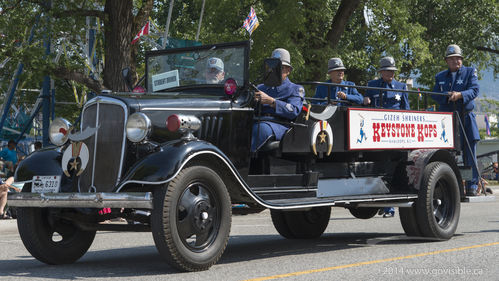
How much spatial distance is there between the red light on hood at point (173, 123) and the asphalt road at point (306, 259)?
122 centimetres

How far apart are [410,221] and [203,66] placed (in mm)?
3194

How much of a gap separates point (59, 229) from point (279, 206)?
6.87ft

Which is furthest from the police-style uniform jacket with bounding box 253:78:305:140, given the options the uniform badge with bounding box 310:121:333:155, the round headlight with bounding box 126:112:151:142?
the round headlight with bounding box 126:112:151:142

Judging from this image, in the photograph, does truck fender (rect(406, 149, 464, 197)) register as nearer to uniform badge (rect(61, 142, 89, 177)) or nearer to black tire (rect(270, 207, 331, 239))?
black tire (rect(270, 207, 331, 239))

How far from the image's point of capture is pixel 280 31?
805 inches

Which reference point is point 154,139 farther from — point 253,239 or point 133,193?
point 253,239

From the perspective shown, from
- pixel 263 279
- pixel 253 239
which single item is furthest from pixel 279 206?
pixel 253 239

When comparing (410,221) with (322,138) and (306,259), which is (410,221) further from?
(306,259)

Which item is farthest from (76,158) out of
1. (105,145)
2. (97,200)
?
(97,200)

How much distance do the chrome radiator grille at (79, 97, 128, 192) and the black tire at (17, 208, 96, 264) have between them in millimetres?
555

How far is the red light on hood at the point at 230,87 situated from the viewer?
7160 mm

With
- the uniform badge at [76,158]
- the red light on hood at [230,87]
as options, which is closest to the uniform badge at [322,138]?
the red light on hood at [230,87]

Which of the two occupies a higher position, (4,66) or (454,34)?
(454,34)

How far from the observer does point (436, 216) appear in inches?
357
